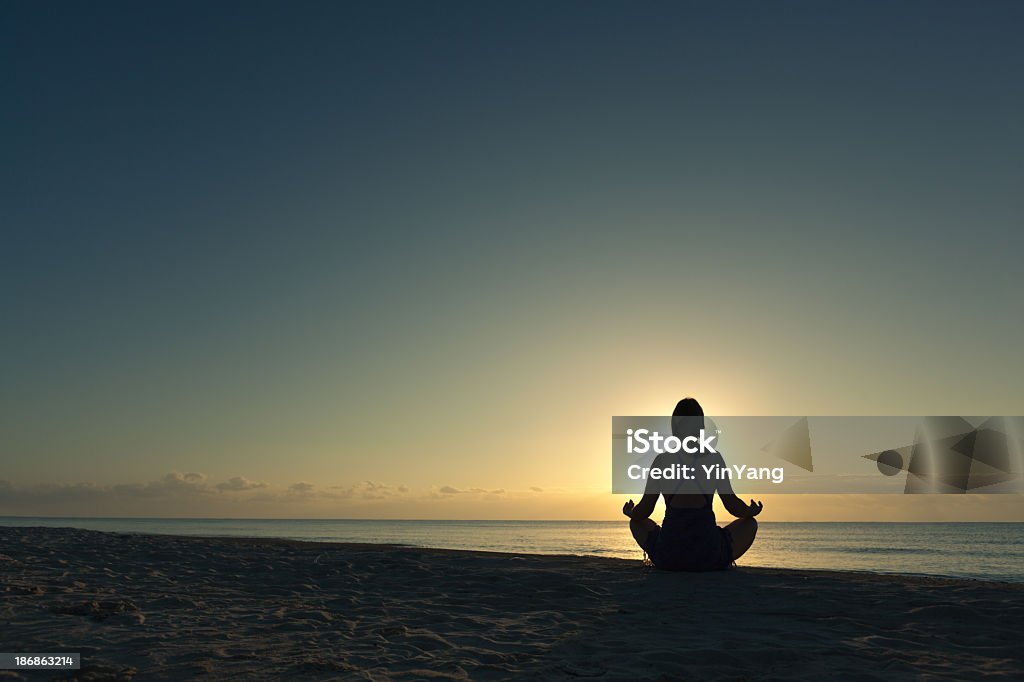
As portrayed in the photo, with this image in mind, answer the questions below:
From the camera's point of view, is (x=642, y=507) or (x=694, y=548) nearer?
(x=694, y=548)

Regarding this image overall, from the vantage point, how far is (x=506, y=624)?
607 centimetres

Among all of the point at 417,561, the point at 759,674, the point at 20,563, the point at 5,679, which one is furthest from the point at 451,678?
the point at 20,563

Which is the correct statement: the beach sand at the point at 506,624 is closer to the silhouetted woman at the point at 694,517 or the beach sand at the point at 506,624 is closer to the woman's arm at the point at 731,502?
the silhouetted woman at the point at 694,517

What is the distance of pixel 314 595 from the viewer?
761cm

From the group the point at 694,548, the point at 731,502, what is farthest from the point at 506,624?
the point at 731,502

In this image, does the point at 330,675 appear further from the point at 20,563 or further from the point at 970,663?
the point at 20,563

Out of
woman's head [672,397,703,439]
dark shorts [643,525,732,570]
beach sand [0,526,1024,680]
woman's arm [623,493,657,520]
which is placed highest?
woman's head [672,397,703,439]

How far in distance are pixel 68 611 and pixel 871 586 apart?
8.17m

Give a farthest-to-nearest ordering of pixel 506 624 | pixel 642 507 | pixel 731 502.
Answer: pixel 642 507
pixel 731 502
pixel 506 624

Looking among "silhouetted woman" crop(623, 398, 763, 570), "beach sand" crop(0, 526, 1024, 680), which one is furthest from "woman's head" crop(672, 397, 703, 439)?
"beach sand" crop(0, 526, 1024, 680)

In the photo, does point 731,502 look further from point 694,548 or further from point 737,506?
point 694,548

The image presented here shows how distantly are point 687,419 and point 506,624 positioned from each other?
3.27 meters

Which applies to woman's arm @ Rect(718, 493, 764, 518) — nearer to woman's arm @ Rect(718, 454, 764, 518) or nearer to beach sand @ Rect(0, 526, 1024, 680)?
woman's arm @ Rect(718, 454, 764, 518)

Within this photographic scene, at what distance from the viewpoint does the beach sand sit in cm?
455
